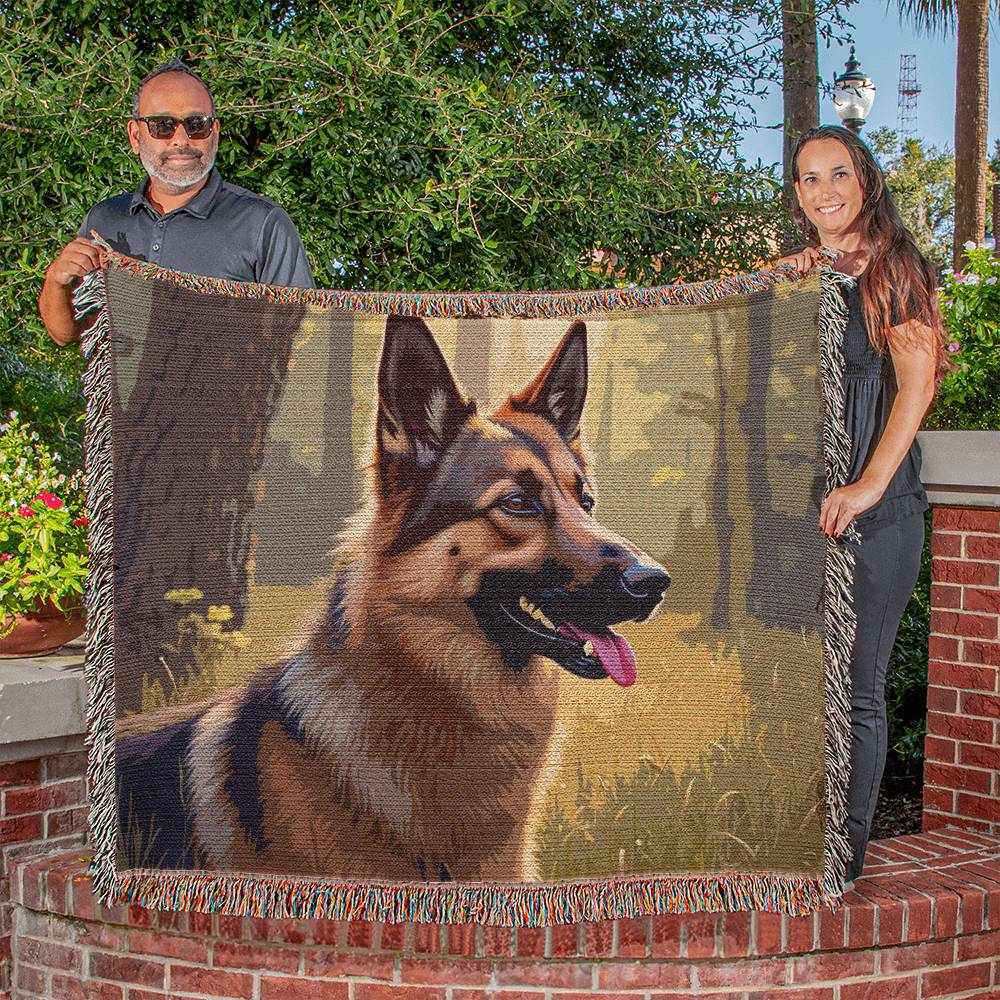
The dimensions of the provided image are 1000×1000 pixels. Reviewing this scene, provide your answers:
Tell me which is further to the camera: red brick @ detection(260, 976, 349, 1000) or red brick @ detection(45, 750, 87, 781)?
red brick @ detection(45, 750, 87, 781)

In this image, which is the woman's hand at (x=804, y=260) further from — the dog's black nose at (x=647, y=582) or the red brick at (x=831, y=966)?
the red brick at (x=831, y=966)

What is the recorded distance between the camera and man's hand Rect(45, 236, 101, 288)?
2.61 metres

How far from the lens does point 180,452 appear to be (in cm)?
262

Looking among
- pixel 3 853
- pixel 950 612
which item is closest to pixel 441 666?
pixel 3 853

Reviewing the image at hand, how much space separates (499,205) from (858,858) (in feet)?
9.12

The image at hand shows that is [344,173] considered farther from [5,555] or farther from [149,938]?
[149,938]

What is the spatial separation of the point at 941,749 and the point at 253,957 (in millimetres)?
2110

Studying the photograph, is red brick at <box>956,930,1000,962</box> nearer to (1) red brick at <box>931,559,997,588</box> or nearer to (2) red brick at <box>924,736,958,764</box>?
(2) red brick at <box>924,736,958,764</box>

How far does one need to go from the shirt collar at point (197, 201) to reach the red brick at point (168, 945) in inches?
74.4

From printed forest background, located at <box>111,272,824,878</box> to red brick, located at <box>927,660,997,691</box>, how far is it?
3.08ft

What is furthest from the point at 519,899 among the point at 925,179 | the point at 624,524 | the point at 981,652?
the point at 925,179

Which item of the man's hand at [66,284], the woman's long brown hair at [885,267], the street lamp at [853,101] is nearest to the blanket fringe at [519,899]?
the woman's long brown hair at [885,267]

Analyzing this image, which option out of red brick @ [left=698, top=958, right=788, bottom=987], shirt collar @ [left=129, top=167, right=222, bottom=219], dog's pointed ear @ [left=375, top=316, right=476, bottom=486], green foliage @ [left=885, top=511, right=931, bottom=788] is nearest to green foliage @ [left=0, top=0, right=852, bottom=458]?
shirt collar @ [left=129, top=167, right=222, bottom=219]

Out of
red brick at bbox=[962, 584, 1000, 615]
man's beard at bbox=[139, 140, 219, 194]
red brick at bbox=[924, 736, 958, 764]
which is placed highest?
man's beard at bbox=[139, 140, 219, 194]
